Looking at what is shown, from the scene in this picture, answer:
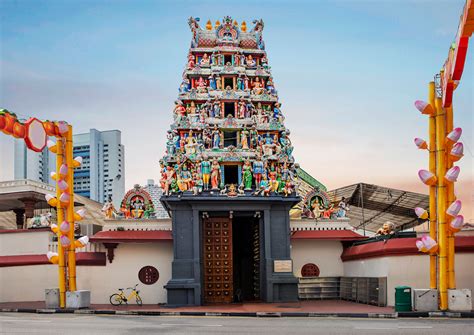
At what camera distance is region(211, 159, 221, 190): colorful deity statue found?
29969mm

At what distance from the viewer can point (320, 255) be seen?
32.8m

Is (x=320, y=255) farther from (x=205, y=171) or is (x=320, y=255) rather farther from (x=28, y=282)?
(x=28, y=282)

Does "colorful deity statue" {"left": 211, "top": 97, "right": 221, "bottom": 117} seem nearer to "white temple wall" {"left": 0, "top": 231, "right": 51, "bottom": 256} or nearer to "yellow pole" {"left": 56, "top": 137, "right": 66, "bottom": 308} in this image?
"yellow pole" {"left": 56, "top": 137, "right": 66, "bottom": 308}

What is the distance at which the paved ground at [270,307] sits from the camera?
25.0m

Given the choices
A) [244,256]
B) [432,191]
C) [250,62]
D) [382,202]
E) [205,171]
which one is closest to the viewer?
[432,191]

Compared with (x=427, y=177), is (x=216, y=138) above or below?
above

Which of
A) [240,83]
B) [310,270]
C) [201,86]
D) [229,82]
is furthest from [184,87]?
[310,270]

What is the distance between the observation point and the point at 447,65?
66.1 feet

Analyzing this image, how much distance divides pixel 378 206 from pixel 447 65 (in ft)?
67.1

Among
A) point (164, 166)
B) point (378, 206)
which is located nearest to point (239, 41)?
point (164, 166)

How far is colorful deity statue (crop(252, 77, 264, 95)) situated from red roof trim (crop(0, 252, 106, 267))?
434 inches

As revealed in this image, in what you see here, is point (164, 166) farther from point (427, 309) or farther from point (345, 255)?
point (427, 309)

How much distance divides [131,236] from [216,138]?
241 inches

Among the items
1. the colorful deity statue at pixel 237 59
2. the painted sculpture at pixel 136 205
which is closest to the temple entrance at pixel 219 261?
the painted sculpture at pixel 136 205
